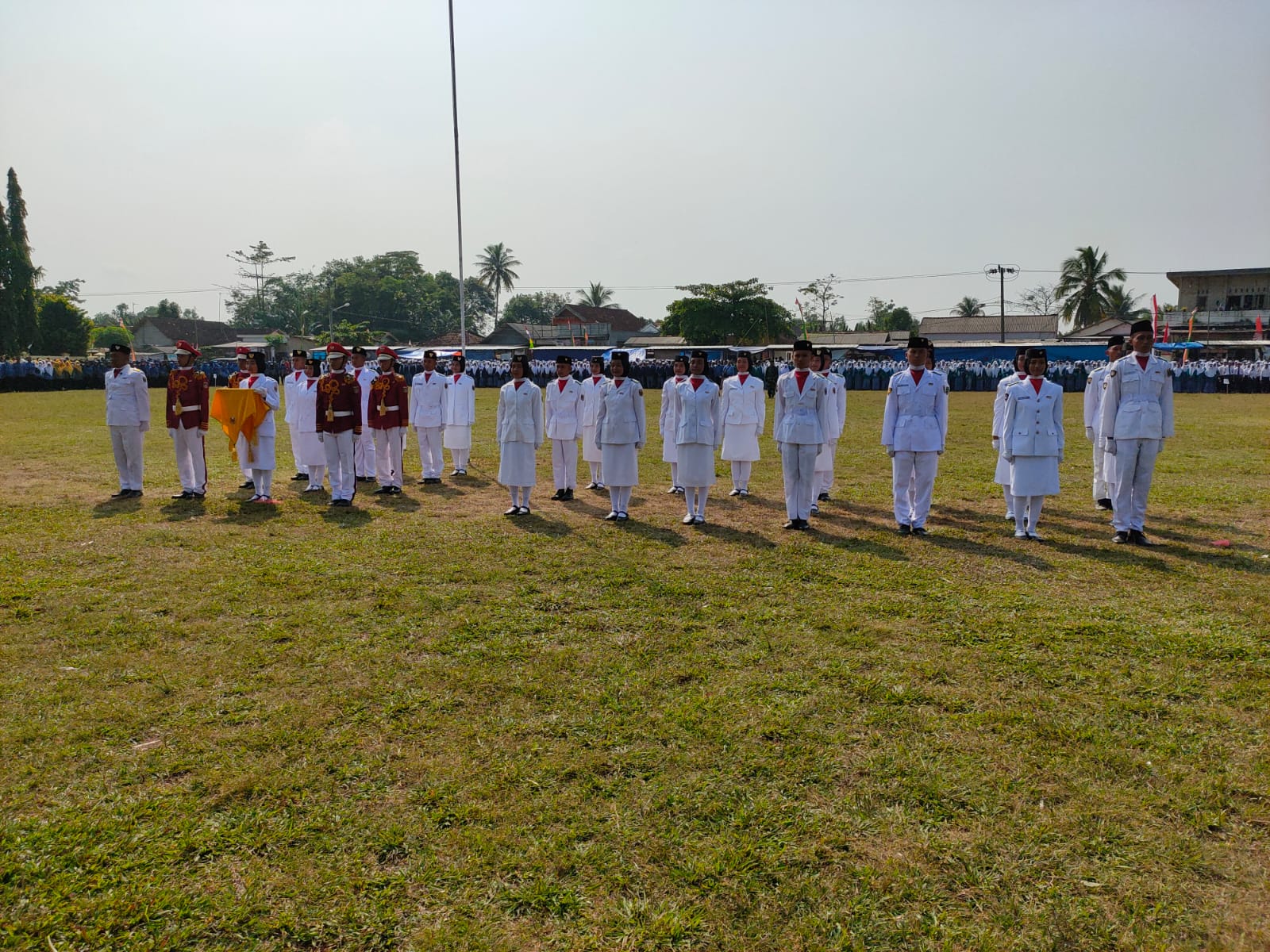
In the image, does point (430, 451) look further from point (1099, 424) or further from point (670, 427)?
point (1099, 424)

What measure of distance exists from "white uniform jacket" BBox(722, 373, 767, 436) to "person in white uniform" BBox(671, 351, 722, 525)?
1.39 m

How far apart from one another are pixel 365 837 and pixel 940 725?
8.58ft

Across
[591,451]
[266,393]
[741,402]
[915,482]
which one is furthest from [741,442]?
[266,393]

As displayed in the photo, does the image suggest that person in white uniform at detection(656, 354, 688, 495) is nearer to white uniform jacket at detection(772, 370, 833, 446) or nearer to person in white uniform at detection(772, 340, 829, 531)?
white uniform jacket at detection(772, 370, 833, 446)

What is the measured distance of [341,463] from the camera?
32.1 ft

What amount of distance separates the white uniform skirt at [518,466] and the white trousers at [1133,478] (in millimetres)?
5942

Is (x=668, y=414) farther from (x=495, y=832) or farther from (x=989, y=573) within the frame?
(x=495, y=832)

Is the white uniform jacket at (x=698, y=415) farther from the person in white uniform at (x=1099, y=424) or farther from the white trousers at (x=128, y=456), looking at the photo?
the white trousers at (x=128, y=456)

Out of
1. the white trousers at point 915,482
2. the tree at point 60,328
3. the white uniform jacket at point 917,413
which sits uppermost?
the tree at point 60,328

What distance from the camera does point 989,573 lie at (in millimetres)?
6719

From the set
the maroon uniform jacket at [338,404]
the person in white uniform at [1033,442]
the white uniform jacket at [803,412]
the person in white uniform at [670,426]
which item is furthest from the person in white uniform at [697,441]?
the maroon uniform jacket at [338,404]

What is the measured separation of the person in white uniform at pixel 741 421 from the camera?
34.4 ft

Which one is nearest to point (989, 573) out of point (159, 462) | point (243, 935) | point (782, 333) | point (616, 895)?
point (616, 895)

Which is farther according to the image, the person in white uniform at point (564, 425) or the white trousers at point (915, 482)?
the person in white uniform at point (564, 425)
